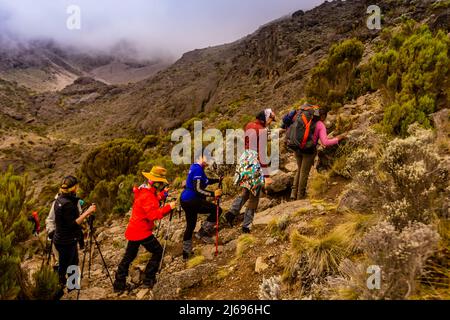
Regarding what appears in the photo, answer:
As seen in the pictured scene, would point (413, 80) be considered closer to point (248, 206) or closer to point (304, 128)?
point (304, 128)

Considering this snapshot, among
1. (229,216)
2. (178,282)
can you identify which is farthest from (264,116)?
(178,282)

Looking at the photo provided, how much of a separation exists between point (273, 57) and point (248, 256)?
38354mm

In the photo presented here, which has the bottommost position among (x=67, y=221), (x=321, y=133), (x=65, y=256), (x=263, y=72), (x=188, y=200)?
(x=65, y=256)

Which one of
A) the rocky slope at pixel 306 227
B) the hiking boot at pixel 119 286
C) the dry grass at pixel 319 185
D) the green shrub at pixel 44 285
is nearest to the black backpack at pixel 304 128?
the rocky slope at pixel 306 227

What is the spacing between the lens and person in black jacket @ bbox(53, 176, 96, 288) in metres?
4.33

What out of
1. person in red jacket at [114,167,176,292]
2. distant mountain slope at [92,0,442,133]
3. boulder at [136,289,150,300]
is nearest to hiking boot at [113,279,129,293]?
person in red jacket at [114,167,176,292]

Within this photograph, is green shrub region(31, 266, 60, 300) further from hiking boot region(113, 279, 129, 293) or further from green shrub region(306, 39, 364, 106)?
green shrub region(306, 39, 364, 106)

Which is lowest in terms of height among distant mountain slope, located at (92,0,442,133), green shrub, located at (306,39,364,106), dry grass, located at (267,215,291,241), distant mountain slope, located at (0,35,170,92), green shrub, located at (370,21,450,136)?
dry grass, located at (267,215,291,241)

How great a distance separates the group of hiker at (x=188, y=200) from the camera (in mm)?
4410

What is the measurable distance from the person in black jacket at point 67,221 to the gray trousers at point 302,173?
356 centimetres

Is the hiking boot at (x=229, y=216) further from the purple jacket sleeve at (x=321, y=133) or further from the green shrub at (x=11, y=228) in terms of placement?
the green shrub at (x=11, y=228)

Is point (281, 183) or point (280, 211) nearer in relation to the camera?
point (280, 211)

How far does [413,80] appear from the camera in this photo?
24.0 ft

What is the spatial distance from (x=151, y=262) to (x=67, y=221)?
128 cm
